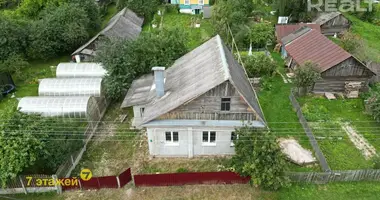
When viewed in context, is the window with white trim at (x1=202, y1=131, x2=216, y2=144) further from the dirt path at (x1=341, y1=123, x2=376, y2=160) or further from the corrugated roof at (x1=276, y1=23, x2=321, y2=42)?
the corrugated roof at (x1=276, y1=23, x2=321, y2=42)

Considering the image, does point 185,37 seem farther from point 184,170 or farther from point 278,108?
point 184,170

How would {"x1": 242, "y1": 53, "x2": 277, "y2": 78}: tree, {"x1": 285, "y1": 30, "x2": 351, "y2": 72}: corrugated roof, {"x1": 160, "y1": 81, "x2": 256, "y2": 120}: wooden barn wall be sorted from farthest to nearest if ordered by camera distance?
{"x1": 242, "y1": 53, "x2": 277, "y2": 78}: tree → {"x1": 285, "y1": 30, "x2": 351, "y2": 72}: corrugated roof → {"x1": 160, "y1": 81, "x2": 256, "y2": 120}: wooden barn wall

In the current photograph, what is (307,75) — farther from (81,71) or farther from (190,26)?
(190,26)

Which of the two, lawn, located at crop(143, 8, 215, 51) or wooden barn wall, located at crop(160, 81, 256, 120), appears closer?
wooden barn wall, located at crop(160, 81, 256, 120)

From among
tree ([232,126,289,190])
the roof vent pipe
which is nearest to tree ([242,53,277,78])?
the roof vent pipe

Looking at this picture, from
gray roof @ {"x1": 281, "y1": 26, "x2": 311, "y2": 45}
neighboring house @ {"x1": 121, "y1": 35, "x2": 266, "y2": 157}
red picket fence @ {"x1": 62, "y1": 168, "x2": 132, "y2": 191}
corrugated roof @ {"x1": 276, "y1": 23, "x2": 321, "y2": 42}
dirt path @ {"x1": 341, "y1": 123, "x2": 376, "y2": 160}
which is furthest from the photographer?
corrugated roof @ {"x1": 276, "y1": 23, "x2": 321, "y2": 42}

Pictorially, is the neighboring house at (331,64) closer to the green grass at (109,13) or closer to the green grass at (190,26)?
the green grass at (190,26)

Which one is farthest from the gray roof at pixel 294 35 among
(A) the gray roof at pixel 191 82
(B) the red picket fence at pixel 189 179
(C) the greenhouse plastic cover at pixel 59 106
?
(C) the greenhouse plastic cover at pixel 59 106
